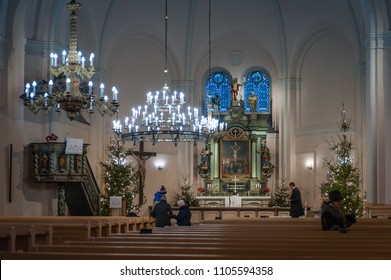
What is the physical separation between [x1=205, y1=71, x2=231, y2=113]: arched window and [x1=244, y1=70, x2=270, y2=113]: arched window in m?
0.68

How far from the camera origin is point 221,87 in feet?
90.3

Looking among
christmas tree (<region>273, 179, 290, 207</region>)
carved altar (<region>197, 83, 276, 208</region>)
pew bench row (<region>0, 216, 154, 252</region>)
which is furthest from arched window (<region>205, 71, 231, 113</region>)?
pew bench row (<region>0, 216, 154, 252</region>)

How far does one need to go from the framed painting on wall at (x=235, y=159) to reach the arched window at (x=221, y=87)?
1678 mm

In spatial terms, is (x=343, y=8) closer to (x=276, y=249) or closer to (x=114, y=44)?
(x=114, y=44)

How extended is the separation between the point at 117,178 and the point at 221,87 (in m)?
6.70

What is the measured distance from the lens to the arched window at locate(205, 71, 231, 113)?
2741cm

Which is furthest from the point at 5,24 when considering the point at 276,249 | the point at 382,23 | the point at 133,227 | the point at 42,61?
the point at 276,249

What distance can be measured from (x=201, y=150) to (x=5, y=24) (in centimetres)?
1104

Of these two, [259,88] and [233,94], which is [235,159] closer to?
[233,94]

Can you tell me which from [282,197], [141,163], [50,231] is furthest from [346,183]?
[50,231]

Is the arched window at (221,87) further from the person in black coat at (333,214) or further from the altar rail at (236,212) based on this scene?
the person in black coat at (333,214)

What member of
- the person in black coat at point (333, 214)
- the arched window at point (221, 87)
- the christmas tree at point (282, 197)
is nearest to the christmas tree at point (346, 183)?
the christmas tree at point (282, 197)

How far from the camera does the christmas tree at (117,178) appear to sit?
2242 centimetres

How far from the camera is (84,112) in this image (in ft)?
79.3
